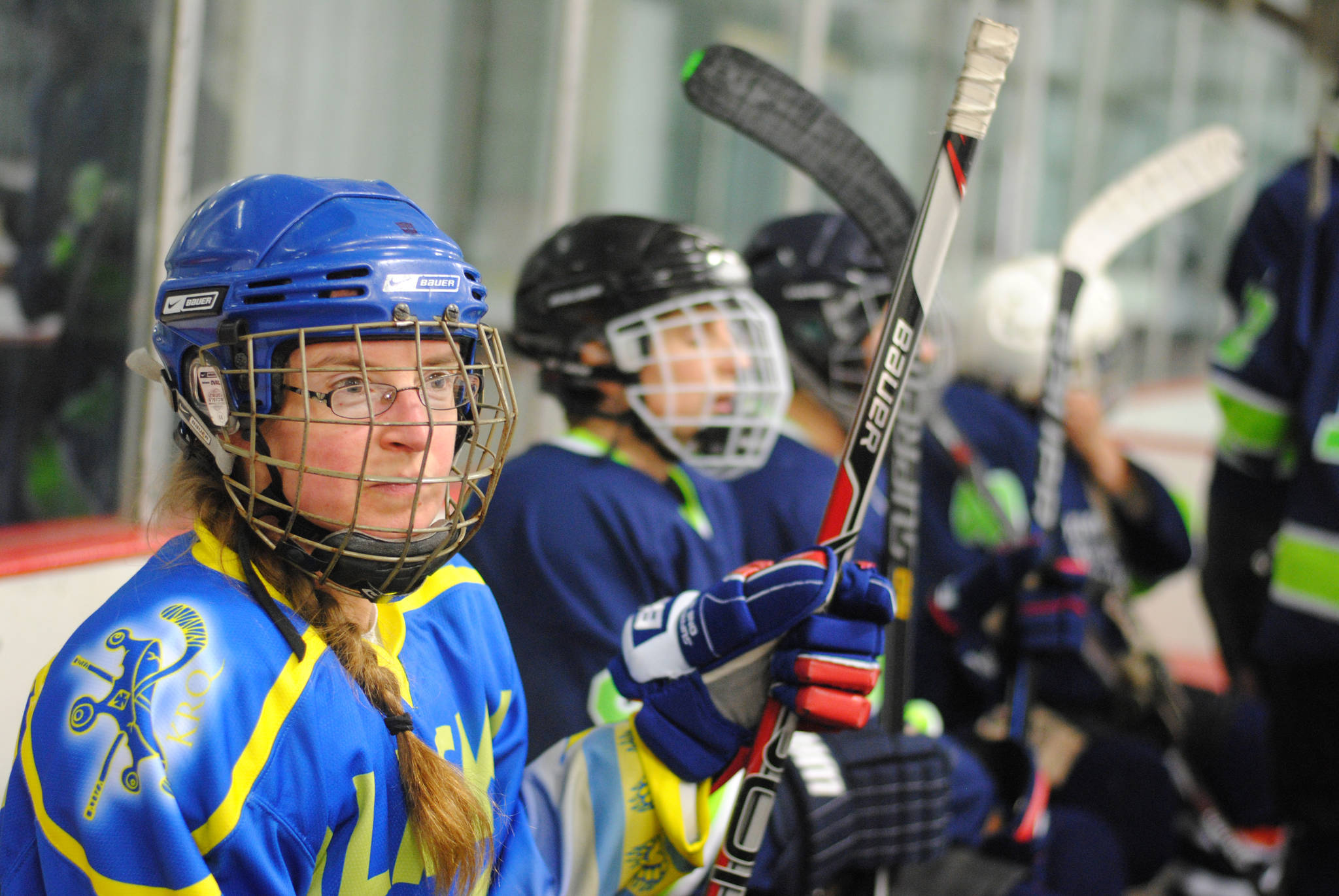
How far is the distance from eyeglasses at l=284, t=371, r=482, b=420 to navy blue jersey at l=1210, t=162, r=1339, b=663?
6.02ft

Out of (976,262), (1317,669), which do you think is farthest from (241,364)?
(976,262)

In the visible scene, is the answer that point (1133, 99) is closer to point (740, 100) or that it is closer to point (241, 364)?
point (740, 100)

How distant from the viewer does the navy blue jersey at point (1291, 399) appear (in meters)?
2.18

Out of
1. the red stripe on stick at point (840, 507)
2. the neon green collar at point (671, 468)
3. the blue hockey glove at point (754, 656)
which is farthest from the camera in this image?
the neon green collar at point (671, 468)

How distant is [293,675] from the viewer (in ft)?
2.97

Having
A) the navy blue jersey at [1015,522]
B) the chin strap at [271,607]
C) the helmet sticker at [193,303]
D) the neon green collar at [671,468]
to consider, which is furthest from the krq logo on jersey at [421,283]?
the navy blue jersey at [1015,522]

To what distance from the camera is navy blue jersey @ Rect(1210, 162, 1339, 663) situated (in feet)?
7.16

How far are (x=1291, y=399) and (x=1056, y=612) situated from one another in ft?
2.65

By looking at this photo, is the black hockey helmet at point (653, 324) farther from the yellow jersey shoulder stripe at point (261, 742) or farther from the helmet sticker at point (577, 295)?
the yellow jersey shoulder stripe at point (261, 742)

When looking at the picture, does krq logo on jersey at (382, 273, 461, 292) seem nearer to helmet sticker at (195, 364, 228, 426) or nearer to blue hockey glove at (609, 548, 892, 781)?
helmet sticker at (195, 364, 228, 426)

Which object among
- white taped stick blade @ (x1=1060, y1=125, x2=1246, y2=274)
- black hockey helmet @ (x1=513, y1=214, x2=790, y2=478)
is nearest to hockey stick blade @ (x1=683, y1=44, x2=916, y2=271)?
black hockey helmet @ (x1=513, y1=214, x2=790, y2=478)

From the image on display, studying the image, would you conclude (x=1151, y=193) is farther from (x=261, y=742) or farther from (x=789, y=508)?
(x=261, y=742)

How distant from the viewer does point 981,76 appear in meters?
1.13

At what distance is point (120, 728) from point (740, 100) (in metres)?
1.01
